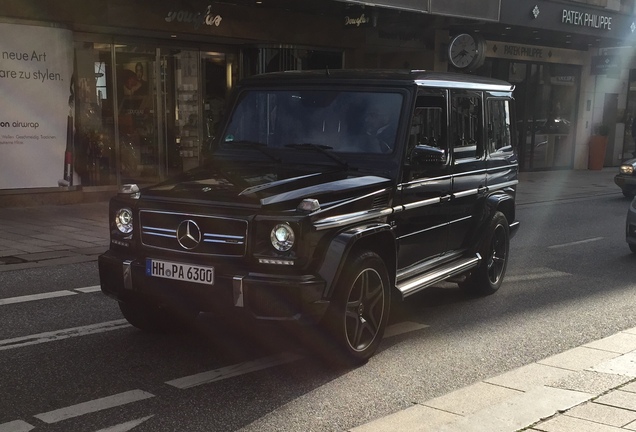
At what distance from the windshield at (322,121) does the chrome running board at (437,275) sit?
39.7 inches

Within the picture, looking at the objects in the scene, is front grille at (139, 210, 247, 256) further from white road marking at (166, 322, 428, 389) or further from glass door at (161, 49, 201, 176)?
glass door at (161, 49, 201, 176)

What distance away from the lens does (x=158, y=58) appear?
49.8 ft

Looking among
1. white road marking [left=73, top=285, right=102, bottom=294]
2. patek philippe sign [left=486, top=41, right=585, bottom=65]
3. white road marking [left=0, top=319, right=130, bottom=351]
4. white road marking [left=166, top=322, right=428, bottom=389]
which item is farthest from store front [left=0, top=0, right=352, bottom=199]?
white road marking [left=166, top=322, right=428, bottom=389]

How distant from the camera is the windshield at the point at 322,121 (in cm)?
569

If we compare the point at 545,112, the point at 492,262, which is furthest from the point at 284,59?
the point at 545,112

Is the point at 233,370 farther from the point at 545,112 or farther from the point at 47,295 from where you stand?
the point at 545,112

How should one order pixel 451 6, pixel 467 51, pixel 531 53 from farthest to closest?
pixel 531 53
pixel 467 51
pixel 451 6

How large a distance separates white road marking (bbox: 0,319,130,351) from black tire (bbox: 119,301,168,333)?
0.34m

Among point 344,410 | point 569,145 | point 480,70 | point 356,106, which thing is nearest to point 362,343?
point 344,410

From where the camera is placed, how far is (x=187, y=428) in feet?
13.2

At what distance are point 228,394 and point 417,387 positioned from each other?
117 centimetres

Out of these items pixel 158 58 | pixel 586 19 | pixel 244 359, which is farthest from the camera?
pixel 586 19

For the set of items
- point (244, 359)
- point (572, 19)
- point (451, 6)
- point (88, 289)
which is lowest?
point (88, 289)

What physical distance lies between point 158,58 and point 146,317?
10.5 m
